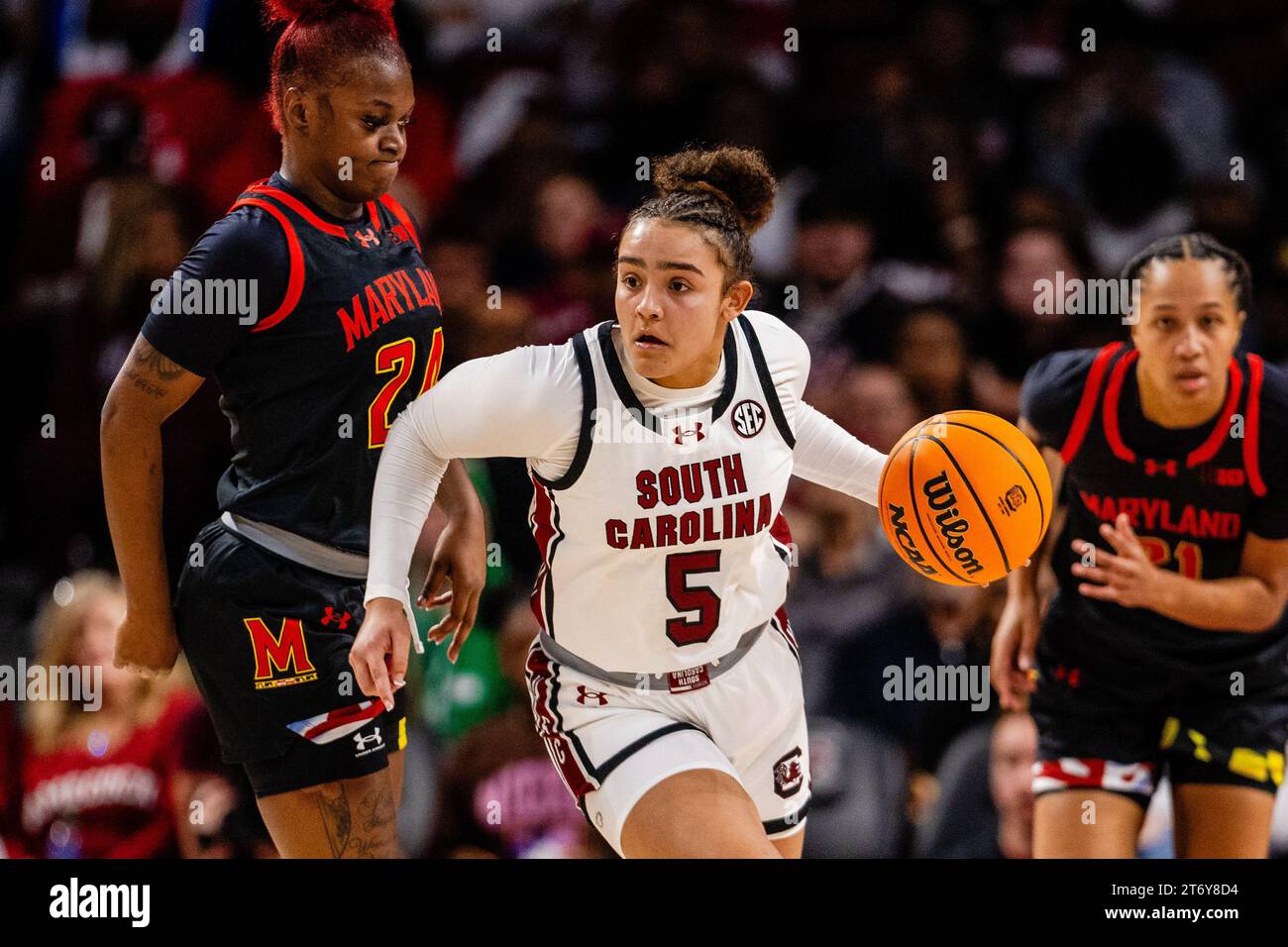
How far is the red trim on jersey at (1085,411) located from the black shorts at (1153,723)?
432 millimetres

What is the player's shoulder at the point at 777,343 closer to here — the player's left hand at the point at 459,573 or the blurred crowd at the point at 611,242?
the player's left hand at the point at 459,573

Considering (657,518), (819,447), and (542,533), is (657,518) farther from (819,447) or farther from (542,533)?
(819,447)

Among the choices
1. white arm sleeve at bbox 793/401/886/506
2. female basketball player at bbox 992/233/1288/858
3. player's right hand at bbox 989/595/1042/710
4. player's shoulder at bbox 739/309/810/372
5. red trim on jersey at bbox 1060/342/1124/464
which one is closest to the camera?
player's shoulder at bbox 739/309/810/372

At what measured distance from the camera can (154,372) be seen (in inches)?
121

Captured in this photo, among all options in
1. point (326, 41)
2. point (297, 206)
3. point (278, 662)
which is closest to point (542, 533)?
point (278, 662)

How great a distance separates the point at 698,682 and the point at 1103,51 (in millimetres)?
4018

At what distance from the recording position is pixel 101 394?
5270mm

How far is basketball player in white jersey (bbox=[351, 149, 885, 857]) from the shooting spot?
3.08 metres

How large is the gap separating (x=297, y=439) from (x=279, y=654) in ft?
1.41

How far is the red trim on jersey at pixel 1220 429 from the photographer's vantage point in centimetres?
371

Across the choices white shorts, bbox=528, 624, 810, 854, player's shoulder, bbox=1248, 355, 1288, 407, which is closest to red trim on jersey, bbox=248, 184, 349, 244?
white shorts, bbox=528, 624, 810, 854

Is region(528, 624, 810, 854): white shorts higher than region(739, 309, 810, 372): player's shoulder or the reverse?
the reverse

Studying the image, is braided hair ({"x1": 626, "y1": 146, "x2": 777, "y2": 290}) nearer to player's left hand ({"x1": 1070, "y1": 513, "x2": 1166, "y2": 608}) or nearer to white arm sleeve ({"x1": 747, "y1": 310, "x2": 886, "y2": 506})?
white arm sleeve ({"x1": 747, "y1": 310, "x2": 886, "y2": 506})

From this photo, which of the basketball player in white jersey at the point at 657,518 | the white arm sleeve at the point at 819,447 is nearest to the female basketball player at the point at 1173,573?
the white arm sleeve at the point at 819,447
